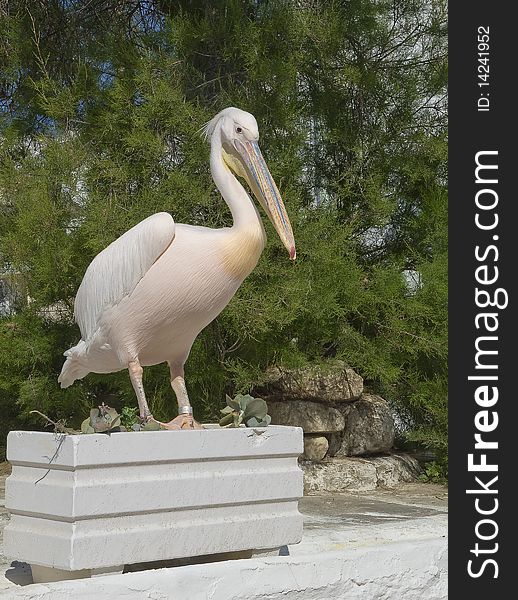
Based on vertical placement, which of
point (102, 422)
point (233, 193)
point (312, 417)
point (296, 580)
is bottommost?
point (296, 580)

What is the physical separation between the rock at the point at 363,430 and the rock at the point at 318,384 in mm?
140

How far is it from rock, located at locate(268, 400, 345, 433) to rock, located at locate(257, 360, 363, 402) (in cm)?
6

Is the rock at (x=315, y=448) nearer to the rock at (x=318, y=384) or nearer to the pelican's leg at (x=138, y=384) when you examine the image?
the rock at (x=318, y=384)

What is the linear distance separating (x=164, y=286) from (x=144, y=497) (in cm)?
82

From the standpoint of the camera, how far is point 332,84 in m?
7.04

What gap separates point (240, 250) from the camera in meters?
3.54

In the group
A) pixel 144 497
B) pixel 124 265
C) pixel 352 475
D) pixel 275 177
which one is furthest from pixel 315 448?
pixel 144 497

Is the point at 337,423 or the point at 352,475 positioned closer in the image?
the point at 352,475

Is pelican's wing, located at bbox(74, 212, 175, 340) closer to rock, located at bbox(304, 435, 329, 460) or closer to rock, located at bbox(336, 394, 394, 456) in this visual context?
rock, located at bbox(304, 435, 329, 460)

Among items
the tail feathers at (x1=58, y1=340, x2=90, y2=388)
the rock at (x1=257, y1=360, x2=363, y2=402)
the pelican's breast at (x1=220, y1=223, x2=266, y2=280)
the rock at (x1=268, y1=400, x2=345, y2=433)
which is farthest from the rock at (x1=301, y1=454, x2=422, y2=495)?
the pelican's breast at (x1=220, y1=223, x2=266, y2=280)

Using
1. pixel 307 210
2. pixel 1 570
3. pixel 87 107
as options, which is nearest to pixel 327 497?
pixel 307 210

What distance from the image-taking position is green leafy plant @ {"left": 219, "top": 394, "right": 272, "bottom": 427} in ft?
11.7

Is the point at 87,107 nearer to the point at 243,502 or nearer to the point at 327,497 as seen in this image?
the point at 327,497

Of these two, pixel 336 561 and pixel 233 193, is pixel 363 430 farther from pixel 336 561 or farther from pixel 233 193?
pixel 233 193
